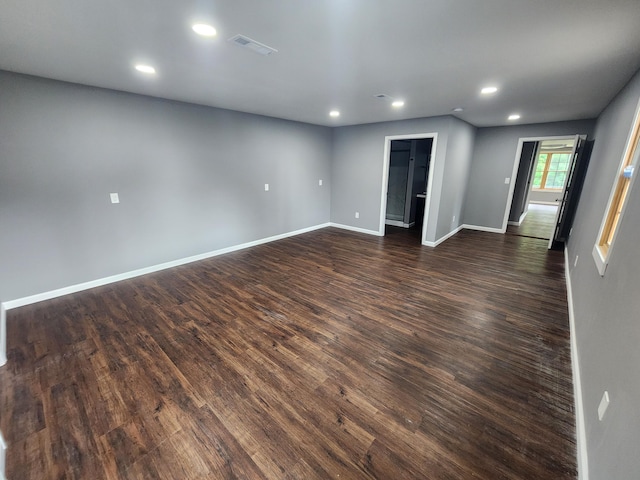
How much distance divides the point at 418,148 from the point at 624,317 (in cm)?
598

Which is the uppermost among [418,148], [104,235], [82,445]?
[418,148]

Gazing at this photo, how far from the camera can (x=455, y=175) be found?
223 inches

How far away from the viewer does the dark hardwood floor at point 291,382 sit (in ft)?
4.82

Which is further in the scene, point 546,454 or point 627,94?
point 627,94

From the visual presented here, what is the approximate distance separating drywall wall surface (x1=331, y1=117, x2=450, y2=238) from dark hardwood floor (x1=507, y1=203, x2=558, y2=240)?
120 inches

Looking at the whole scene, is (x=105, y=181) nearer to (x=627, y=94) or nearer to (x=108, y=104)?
(x=108, y=104)

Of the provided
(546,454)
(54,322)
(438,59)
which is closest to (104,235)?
(54,322)

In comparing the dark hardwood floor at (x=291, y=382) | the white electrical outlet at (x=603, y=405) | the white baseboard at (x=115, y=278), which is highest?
the white electrical outlet at (x=603, y=405)

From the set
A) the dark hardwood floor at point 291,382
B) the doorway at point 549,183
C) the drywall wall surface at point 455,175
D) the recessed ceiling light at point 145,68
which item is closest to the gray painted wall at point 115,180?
the dark hardwood floor at point 291,382

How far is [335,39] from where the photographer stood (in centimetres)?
193

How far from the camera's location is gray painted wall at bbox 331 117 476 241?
197 inches

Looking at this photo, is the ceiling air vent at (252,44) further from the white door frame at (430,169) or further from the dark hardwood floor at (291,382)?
the white door frame at (430,169)

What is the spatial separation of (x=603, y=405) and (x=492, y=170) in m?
6.21

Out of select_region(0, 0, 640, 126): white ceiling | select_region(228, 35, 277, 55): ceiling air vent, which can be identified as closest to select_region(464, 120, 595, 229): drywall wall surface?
select_region(0, 0, 640, 126): white ceiling
